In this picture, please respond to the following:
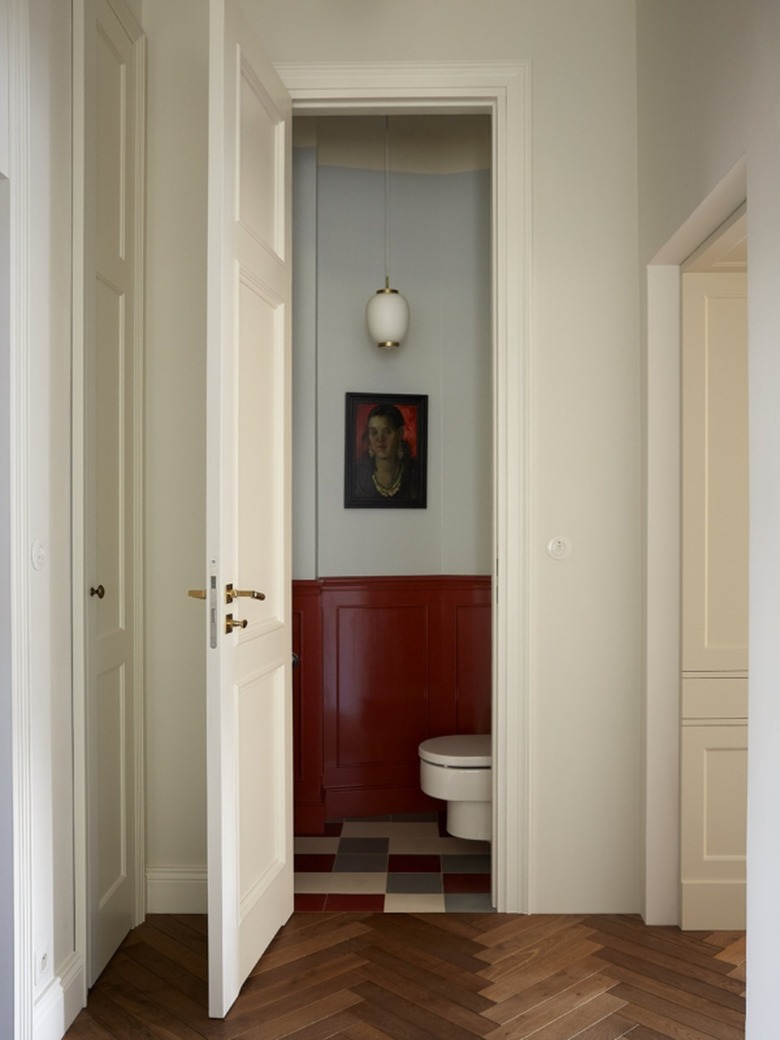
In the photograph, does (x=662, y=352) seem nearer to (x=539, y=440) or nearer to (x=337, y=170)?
(x=539, y=440)

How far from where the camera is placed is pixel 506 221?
3.13 meters

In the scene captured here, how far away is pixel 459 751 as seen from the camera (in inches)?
146

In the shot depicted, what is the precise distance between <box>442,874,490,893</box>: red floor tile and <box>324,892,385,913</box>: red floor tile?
261mm

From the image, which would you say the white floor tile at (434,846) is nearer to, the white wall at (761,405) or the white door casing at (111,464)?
the white door casing at (111,464)

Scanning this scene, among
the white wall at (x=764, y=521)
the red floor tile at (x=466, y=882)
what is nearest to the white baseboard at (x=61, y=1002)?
the red floor tile at (x=466, y=882)

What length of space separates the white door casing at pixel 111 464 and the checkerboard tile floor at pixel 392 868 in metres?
0.70

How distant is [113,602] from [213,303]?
39.3 inches

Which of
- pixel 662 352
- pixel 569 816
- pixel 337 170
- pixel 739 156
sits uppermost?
pixel 337 170

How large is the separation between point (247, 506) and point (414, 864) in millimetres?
1707

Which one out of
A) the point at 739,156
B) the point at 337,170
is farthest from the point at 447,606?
the point at 739,156

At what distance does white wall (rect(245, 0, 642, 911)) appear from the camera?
123 inches

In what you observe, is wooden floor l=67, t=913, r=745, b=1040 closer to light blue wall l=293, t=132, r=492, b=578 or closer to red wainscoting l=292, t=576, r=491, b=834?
red wainscoting l=292, t=576, r=491, b=834

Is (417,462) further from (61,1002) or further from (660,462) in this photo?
(61,1002)

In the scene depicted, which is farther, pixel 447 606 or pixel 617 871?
pixel 447 606
